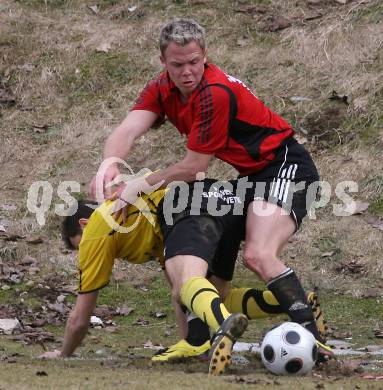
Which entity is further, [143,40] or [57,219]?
[143,40]

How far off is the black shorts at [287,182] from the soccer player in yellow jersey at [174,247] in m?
0.20

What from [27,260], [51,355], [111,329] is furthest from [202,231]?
[27,260]

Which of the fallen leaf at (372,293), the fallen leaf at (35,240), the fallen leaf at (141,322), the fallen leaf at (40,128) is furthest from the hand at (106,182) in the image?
the fallen leaf at (40,128)

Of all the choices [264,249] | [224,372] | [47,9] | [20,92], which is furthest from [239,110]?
[47,9]

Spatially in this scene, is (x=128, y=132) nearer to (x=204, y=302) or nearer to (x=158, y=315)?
(x=204, y=302)

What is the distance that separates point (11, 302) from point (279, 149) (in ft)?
11.3

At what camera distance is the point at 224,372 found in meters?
5.04

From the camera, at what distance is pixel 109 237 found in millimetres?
6082

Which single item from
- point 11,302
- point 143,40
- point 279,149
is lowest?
point 11,302

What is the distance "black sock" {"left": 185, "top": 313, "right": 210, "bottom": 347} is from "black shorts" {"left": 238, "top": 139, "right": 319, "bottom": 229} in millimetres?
776

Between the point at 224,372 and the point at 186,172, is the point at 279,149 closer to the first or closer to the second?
the point at 186,172

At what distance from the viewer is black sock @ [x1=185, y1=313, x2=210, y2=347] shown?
588 cm

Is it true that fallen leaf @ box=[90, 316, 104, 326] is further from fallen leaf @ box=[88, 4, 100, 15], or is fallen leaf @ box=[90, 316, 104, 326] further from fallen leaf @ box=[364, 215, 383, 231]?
fallen leaf @ box=[88, 4, 100, 15]

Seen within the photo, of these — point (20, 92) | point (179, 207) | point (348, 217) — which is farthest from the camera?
point (20, 92)
